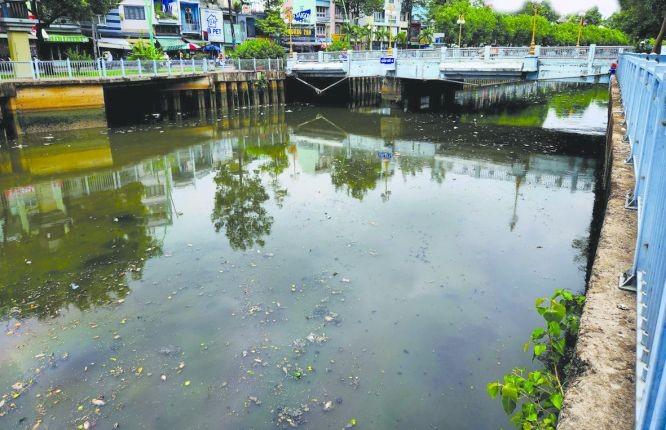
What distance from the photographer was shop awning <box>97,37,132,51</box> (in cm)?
3816

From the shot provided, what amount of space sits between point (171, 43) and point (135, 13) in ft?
12.9

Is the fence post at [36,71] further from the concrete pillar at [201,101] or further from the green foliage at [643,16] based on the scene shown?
the green foliage at [643,16]

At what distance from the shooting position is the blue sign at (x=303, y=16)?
184ft

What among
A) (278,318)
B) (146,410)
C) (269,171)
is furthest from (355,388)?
(269,171)

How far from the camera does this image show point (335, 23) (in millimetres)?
59844

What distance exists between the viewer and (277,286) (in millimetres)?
7766

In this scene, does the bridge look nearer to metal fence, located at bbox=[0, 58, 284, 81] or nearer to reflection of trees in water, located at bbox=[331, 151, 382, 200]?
metal fence, located at bbox=[0, 58, 284, 81]

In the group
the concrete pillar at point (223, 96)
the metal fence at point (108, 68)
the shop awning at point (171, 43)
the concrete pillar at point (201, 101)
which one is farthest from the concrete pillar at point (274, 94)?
the shop awning at point (171, 43)

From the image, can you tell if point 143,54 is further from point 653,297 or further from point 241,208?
point 653,297

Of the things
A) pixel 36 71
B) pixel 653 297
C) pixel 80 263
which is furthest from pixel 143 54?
pixel 653 297

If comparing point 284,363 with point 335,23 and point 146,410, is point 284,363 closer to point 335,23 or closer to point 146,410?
point 146,410

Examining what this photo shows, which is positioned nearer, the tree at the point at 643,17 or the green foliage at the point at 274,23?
the tree at the point at 643,17

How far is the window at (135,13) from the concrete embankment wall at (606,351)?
1690 inches

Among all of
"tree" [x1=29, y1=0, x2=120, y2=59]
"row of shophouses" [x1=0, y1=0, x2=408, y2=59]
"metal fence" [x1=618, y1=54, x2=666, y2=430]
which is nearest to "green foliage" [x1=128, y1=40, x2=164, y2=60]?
"tree" [x1=29, y1=0, x2=120, y2=59]
